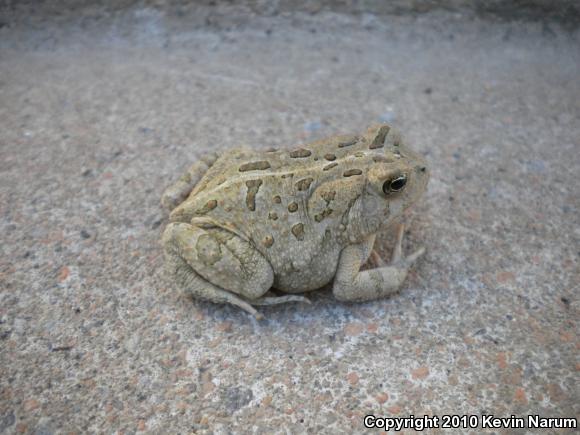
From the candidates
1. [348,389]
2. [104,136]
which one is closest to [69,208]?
[104,136]

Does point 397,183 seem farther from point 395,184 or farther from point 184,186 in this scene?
point 184,186

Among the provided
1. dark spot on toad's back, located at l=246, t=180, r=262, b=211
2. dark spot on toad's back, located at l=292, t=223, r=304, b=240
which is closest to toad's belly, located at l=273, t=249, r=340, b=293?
dark spot on toad's back, located at l=292, t=223, r=304, b=240

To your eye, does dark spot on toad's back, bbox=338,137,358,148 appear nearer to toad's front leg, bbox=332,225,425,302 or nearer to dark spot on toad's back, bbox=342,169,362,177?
dark spot on toad's back, bbox=342,169,362,177

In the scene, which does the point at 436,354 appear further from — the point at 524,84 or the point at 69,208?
the point at 524,84

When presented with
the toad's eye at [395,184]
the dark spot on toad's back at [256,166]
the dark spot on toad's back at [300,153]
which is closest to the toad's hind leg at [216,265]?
the dark spot on toad's back at [256,166]

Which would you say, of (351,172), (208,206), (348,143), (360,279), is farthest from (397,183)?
(208,206)

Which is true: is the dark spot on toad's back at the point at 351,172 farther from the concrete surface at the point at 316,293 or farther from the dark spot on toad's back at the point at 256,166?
the concrete surface at the point at 316,293
